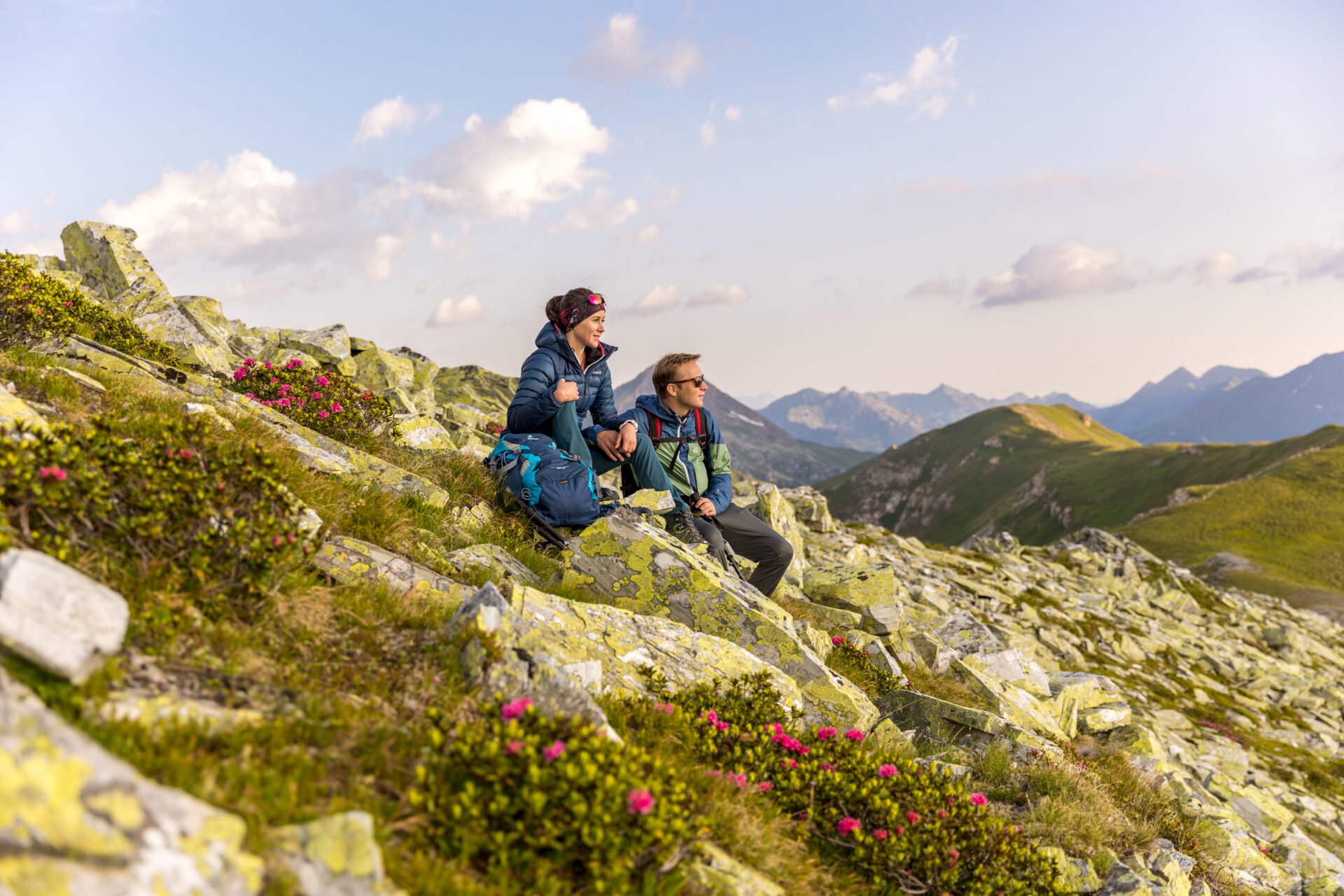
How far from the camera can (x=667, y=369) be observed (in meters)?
12.1

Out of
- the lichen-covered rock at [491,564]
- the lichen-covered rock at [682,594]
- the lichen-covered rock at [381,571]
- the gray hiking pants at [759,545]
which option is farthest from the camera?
the gray hiking pants at [759,545]

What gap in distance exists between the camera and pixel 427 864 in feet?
11.7

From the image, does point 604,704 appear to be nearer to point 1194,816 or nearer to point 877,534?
point 1194,816

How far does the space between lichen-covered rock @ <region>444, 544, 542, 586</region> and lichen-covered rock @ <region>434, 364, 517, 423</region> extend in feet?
90.2

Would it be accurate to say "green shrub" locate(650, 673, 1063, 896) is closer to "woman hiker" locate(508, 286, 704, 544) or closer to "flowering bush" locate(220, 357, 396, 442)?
"woman hiker" locate(508, 286, 704, 544)

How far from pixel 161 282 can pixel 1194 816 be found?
32170mm

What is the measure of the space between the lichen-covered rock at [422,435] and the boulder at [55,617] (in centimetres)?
932

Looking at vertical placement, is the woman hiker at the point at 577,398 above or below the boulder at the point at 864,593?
above

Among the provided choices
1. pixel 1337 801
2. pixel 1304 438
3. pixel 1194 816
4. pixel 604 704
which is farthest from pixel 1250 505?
pixel 604 704

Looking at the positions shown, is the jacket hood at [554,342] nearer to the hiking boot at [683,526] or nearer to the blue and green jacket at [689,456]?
the blue and green jacket at [689,456]

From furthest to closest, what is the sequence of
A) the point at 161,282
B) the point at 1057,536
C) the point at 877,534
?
1. the point at 1057,536
2. the point at 877,534
3. the point at 161,282

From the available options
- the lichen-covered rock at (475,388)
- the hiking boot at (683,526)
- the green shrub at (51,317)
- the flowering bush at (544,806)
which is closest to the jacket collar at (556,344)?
the hiking boot at (683,526)

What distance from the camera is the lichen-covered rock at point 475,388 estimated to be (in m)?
39.4

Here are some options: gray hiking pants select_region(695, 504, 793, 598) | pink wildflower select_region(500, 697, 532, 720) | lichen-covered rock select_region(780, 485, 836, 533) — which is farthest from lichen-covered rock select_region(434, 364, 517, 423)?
pink wildflower select_region(500, 697, 532, 720)
